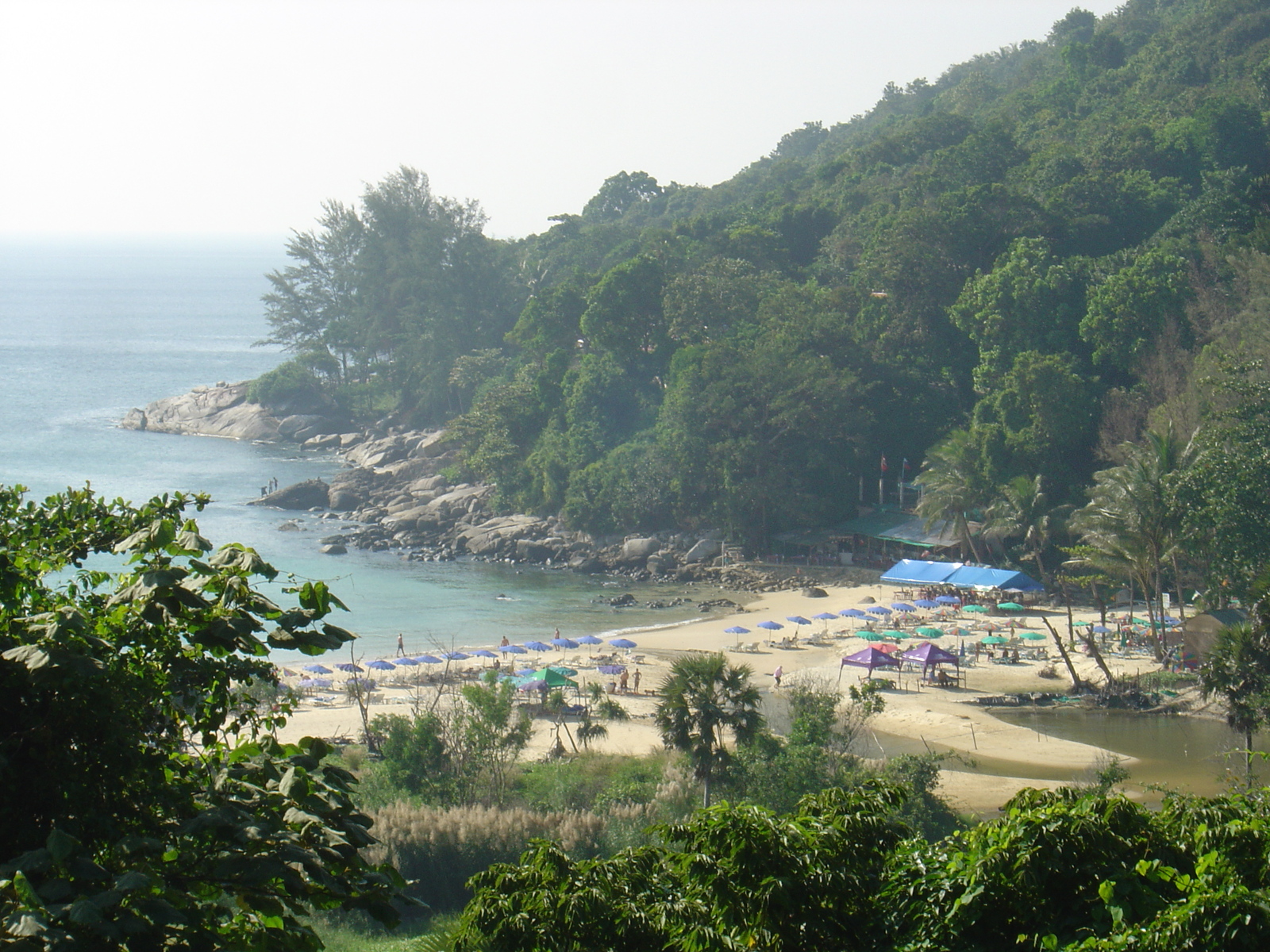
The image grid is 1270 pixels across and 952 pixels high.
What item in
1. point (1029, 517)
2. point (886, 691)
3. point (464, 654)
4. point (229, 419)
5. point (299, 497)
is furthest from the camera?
point (229, 419)

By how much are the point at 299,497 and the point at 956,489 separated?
32407 mm

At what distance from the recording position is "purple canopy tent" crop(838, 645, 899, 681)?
1090 inches

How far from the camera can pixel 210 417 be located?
246 ft

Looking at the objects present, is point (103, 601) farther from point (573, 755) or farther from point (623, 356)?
point (623, 356)

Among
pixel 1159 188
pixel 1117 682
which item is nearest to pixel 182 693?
pixel 1117 682

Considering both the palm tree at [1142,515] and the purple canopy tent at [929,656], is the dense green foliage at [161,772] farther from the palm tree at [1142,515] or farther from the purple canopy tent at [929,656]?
the palm tree at [1142,515]

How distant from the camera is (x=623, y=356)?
51.2m

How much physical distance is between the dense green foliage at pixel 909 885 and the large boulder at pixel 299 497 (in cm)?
4974

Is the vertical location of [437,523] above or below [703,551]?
above

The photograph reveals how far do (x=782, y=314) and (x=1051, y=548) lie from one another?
1527 centimetres

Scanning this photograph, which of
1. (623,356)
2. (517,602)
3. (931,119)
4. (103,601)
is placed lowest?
(517,602)

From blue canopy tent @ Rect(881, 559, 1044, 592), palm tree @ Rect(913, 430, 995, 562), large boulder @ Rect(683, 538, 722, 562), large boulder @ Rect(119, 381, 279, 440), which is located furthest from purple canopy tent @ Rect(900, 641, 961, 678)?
large boulder @ Rect(119, 381, 279, 440)

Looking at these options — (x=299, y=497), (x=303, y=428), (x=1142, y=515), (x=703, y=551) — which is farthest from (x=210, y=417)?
(x=1142, y=515)

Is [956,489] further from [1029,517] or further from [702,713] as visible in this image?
[702,713]
